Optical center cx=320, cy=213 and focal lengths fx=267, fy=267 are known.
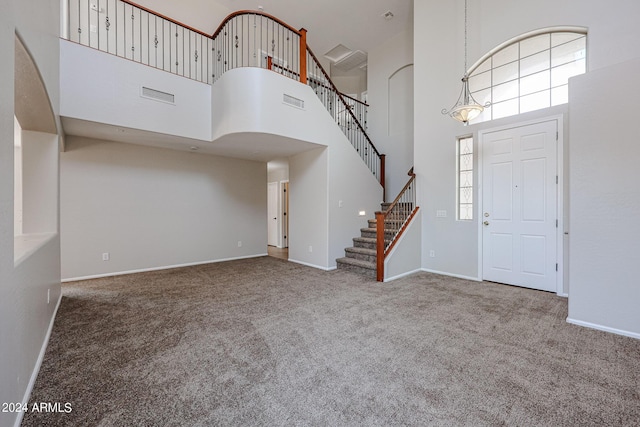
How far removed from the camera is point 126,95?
3922 millimetres

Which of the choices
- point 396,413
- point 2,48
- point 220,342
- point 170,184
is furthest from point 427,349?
point 170,184

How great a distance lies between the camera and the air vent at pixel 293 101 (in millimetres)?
4631

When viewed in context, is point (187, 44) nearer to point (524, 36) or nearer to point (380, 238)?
point (380, 238)

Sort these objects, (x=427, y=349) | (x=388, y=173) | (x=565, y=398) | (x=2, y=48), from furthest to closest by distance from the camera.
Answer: (x=388, y=173) → (x=427, y=349) → (x=565, y=398) → (x=2, y=48)

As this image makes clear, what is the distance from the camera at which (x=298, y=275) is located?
4871 millimetres

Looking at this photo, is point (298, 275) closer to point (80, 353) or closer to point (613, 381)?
point (80, 353)

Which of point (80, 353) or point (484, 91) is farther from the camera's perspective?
point (484, 91)

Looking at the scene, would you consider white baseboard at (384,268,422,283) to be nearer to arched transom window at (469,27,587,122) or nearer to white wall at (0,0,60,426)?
arched transom window at (469,27,587,122)

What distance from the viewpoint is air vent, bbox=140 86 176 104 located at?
4.11 meters

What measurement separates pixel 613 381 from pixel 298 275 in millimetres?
3869

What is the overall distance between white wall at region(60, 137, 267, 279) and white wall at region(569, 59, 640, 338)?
19.5 ft

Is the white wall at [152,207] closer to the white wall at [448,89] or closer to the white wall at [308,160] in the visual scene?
the white wall at [308,160]

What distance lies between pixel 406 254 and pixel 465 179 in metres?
1.70

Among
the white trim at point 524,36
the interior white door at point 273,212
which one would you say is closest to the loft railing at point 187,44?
the white trim at point 524,36
